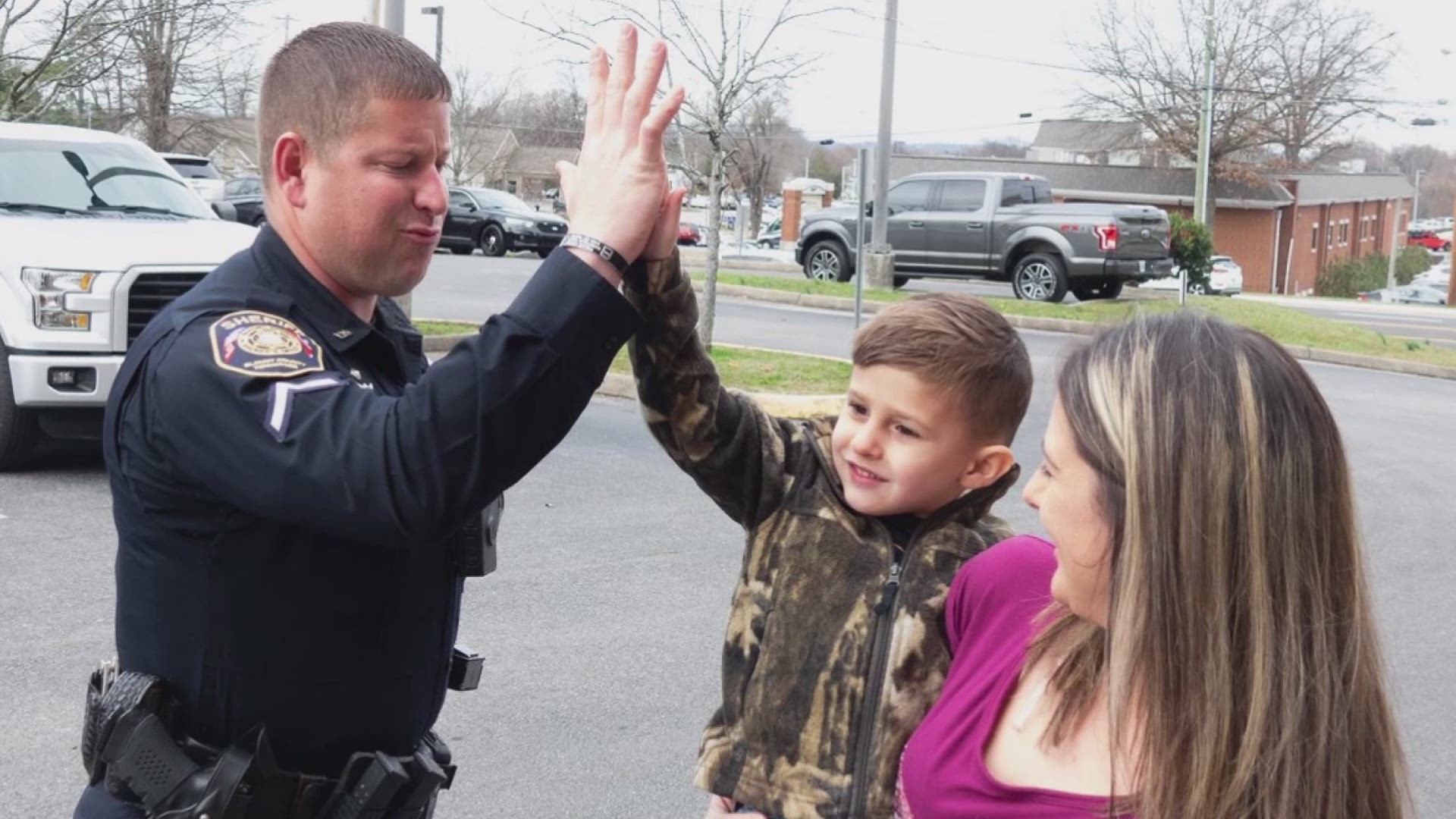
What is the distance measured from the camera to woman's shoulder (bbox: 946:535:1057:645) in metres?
2.15

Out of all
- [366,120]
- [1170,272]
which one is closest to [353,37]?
[366,120]

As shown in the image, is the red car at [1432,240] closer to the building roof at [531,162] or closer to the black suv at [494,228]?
the building roof at [531,162]

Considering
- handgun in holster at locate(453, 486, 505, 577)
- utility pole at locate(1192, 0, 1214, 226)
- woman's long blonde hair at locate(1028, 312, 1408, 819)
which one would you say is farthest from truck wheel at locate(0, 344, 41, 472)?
utility pole at locate(1192, 0, 1214, 226)

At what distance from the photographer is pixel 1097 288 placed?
23.7 metres

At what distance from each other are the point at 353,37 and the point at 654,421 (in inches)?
29.5

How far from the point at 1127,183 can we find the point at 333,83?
59143 millimetres

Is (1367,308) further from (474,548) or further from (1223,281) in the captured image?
(474,548)

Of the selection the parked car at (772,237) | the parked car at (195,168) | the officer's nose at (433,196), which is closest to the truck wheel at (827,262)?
the parked car at (195,168)

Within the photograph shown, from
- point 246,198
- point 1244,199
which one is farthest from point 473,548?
point 1244,199

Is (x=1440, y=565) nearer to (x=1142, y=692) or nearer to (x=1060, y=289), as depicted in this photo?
(x=1142, y=692)

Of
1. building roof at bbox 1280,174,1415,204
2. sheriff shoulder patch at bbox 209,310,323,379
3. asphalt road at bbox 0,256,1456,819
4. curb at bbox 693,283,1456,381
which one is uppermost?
building roof at bbox 1280,174,1415,204

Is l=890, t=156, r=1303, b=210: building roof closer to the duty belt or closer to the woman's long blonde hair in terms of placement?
the duty belt

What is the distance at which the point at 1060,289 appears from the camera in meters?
22.3

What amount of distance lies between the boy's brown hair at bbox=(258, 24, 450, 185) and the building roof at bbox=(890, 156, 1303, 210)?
54107mm
